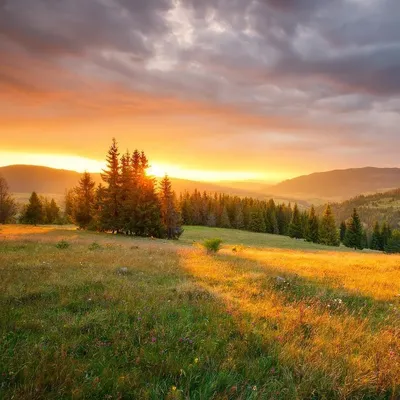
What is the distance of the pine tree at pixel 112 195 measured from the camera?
47.1 m

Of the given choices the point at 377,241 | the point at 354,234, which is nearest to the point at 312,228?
the point at 354,234

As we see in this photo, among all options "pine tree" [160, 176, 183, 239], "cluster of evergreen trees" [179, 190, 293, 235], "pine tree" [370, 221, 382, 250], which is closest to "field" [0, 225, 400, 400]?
"pine tree" [160, 176, 183, 239]

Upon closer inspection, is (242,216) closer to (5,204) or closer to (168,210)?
(168,210)

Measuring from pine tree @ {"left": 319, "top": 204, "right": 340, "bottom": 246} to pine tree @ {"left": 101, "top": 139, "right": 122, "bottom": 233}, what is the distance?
181ft

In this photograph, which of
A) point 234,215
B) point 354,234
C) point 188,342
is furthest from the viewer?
point 234,215

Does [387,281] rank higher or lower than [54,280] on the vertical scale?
lower

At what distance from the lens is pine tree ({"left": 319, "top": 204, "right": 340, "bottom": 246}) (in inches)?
3077

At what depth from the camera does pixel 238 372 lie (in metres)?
4.55

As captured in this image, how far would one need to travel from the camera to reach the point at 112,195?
47312 mm

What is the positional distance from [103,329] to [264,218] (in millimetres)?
103049

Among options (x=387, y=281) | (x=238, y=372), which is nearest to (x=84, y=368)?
(x=238, y=372)

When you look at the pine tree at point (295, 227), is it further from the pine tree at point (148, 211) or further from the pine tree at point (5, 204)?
the pine tree at point (5, 204)

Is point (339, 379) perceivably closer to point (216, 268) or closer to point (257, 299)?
point (257, 299)

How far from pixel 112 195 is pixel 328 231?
5752 cm
